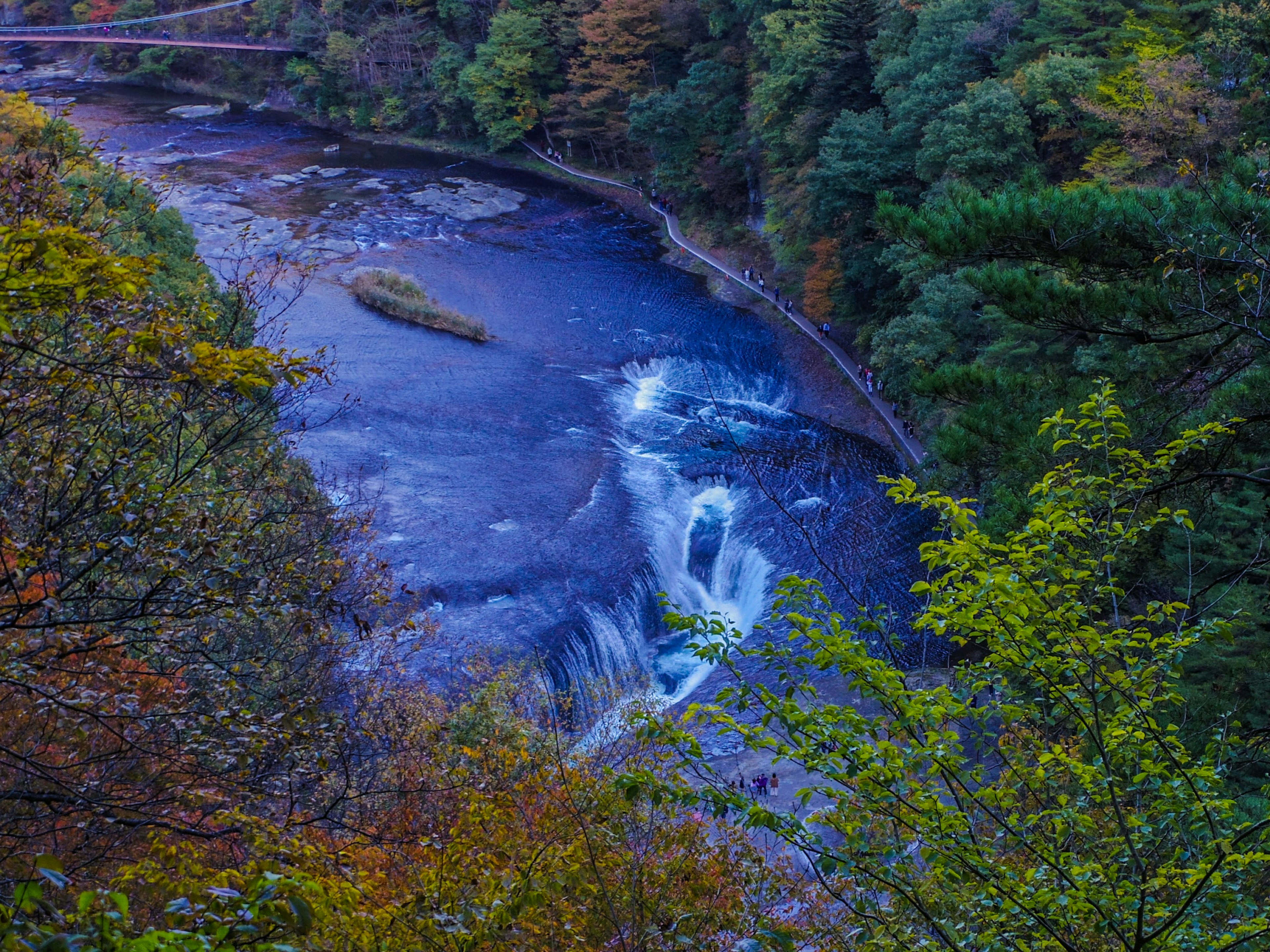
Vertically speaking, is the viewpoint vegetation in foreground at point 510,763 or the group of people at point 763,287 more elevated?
the viewpoint vegetation in foreground at point 510,763

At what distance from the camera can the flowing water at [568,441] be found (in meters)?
19.0

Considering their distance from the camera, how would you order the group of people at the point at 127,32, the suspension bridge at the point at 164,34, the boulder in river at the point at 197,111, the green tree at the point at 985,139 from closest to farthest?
the green tree at the point at 985,139
the suspension bridge at the point at 164,34
the boulder in river at the point at 197,111
the group of people at the point at 127,32

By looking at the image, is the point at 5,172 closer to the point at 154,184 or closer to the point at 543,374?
the point at 543,374

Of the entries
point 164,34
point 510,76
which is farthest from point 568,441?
point 164,34

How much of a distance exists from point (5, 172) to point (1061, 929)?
992 cm

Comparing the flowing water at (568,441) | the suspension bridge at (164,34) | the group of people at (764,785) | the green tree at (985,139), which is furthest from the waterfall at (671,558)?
the suspension bridge at (164,34)

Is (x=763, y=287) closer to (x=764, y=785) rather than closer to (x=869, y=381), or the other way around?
(x=869, y=381)

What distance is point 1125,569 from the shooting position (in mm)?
14633

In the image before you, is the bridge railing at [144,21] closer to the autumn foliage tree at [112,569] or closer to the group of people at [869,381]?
the group of people at [869,381]

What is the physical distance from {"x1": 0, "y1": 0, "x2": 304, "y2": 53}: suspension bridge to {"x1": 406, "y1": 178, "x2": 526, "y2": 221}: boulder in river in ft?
60.2

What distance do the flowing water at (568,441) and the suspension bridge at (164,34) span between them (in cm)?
1382

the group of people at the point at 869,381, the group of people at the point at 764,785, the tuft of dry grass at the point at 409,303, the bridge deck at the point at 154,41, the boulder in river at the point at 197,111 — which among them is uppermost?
the bridge deck at the point at 154,41

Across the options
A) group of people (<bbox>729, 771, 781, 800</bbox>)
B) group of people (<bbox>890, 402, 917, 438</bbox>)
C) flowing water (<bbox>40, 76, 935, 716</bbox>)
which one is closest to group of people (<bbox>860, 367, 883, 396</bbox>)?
group of people (<bbox>890, 402, 917, 438</bbox>)

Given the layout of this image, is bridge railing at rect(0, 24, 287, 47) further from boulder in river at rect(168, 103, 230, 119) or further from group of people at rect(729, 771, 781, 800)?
group of people at rect(729, 771, 781, 800)
